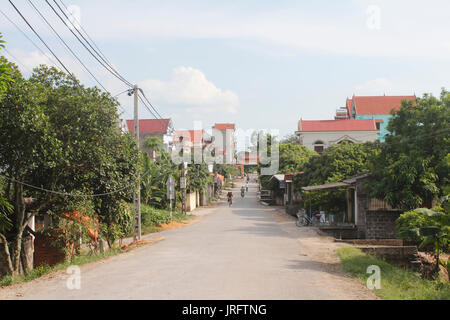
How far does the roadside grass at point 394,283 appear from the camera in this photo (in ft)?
28.5

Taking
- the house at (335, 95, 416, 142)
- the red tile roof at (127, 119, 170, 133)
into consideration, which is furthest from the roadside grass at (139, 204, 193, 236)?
the house at (335, 95, 416, 142)

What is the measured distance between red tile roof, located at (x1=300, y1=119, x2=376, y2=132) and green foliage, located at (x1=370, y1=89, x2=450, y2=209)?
38637 mm

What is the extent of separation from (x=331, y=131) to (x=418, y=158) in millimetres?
41022

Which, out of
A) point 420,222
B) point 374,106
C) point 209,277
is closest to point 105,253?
point 209,277

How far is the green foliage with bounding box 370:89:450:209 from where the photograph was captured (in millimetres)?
19922

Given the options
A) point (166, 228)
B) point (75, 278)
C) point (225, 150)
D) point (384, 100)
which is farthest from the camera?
point (225, 150)

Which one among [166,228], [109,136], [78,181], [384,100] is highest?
[384,100]

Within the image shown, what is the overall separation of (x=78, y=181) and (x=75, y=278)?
5.17 meters

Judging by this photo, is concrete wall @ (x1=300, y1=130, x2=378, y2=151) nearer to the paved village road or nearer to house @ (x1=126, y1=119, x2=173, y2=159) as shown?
house @ (x1=126, y1=119, x2=173, y2=159)

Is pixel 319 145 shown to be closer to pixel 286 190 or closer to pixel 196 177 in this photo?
pixel 286 190

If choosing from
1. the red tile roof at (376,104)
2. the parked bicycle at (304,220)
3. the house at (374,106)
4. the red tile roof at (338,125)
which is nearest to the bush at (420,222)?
the parked bicycle at (304,220)
